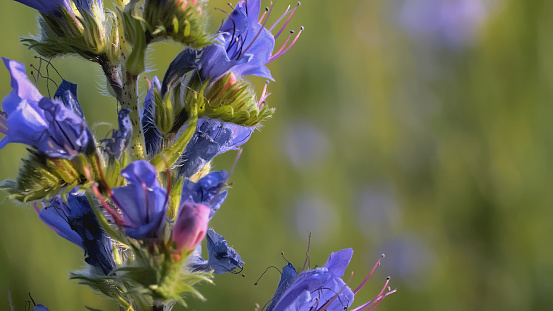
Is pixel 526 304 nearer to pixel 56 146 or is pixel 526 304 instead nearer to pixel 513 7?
pixel 513 7

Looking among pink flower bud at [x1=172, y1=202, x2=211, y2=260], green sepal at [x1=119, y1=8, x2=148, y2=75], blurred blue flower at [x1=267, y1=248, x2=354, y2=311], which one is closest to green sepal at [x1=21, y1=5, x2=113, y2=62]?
green sepal at [x1=119, y1=8, x2=148, y2=75]

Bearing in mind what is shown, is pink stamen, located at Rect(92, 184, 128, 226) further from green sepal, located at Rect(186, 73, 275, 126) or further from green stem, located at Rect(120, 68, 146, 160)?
green sepal, located at Rect(186, 73, 275, 126)

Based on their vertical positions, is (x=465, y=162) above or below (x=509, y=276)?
above

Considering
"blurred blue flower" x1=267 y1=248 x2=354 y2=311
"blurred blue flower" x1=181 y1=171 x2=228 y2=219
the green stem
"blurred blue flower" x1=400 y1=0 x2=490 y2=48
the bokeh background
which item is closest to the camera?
"blurred blue flower" x1=181 y1=171 x2=228 y2=219

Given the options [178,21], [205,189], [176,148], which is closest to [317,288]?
[205,189]

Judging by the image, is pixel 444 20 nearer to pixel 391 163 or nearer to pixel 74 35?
pixel 391 163

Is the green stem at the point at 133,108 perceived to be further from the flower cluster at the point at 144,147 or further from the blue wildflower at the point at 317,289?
the blue wildflower at the point at 317,289

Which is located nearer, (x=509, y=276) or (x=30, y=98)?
(x=30, y=98)

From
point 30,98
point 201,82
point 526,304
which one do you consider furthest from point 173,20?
point 526,304
